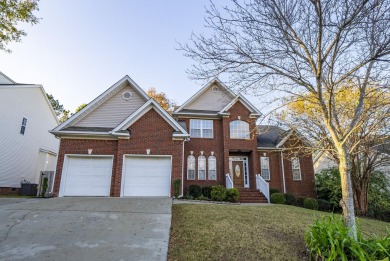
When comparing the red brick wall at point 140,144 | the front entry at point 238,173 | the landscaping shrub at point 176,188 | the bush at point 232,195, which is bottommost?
the bush at point 232,195

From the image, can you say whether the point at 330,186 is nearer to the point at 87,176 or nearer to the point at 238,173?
the point at 238,173

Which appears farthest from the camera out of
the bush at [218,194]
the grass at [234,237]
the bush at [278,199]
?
the bush at [278,199]

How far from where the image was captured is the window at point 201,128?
55.5 feet

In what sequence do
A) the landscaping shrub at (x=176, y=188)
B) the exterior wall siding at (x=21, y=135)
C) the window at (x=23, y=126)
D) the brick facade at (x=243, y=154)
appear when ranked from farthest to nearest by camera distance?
the window at (x=23, y=126) → the exterior wall siding at (x=21, y=135) → the brick facade at (x=243, y=154) → the landscaping shrub at (x=176, y=188)

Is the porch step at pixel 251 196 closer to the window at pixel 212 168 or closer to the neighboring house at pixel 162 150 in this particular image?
the neighboring house at pixel 162 150

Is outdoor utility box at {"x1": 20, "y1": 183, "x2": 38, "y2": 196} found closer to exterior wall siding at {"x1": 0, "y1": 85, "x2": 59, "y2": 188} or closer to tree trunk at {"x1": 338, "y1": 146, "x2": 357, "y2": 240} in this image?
exterior wall siding at {"x1": 0, "y1": 85, "x2": 59, "y2": 188}

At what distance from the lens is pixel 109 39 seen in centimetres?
1112

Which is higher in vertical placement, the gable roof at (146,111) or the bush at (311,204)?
the gable roof at (146,111)

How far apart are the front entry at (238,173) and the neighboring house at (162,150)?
72 millimetres

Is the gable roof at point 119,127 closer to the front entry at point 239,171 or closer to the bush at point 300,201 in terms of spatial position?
the front entry at point 239,171

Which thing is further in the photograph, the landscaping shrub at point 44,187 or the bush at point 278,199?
the bush at point 278,199

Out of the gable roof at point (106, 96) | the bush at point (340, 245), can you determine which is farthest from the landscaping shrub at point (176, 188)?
the bush at point (340, 245)

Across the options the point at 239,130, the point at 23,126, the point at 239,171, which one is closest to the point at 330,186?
the point at 239,171

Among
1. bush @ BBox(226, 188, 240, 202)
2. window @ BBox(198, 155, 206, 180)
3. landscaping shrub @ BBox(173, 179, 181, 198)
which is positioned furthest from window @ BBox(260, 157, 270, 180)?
landscaping shrub @ BBox(173, 179, 181, 198)
